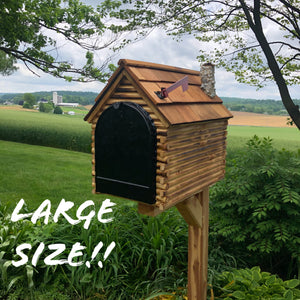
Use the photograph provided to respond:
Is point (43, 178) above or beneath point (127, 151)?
beneath

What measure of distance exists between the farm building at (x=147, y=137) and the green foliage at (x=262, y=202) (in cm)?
158

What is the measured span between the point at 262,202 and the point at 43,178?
6569 millimetres

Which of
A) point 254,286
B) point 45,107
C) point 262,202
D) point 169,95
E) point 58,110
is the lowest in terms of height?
point 254,286

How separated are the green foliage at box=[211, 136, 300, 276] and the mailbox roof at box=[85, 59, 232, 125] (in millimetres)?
1390

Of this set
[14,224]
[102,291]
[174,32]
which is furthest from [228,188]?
[174,32]

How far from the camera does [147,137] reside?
6.05ft

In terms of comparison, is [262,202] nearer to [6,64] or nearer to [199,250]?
[199,250]

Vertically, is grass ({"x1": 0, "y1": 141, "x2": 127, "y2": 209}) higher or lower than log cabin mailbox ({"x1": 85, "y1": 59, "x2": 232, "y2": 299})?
lower

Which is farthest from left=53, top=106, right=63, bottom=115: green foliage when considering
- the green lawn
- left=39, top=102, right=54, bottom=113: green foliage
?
the green lawn

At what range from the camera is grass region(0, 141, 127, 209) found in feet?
23.0

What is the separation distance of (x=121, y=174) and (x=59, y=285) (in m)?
2.20

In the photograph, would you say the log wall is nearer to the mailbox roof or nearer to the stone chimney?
the mailbox roof

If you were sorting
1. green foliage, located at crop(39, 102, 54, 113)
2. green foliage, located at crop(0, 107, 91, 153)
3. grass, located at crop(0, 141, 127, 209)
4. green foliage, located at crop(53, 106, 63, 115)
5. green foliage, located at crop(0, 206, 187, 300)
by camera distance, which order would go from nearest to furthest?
green foliage, located at crop(0, 206, 187, 300) < grass, located at crop(0, 141, 127, 209) < green foliage, located at crop(0, 107, 91, 153) < green foliage, located at crop(53, 106, 63, 115) < green foliage, located at crop(39, 102, 54, 113)

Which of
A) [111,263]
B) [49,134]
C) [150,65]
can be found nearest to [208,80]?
[150,65]
